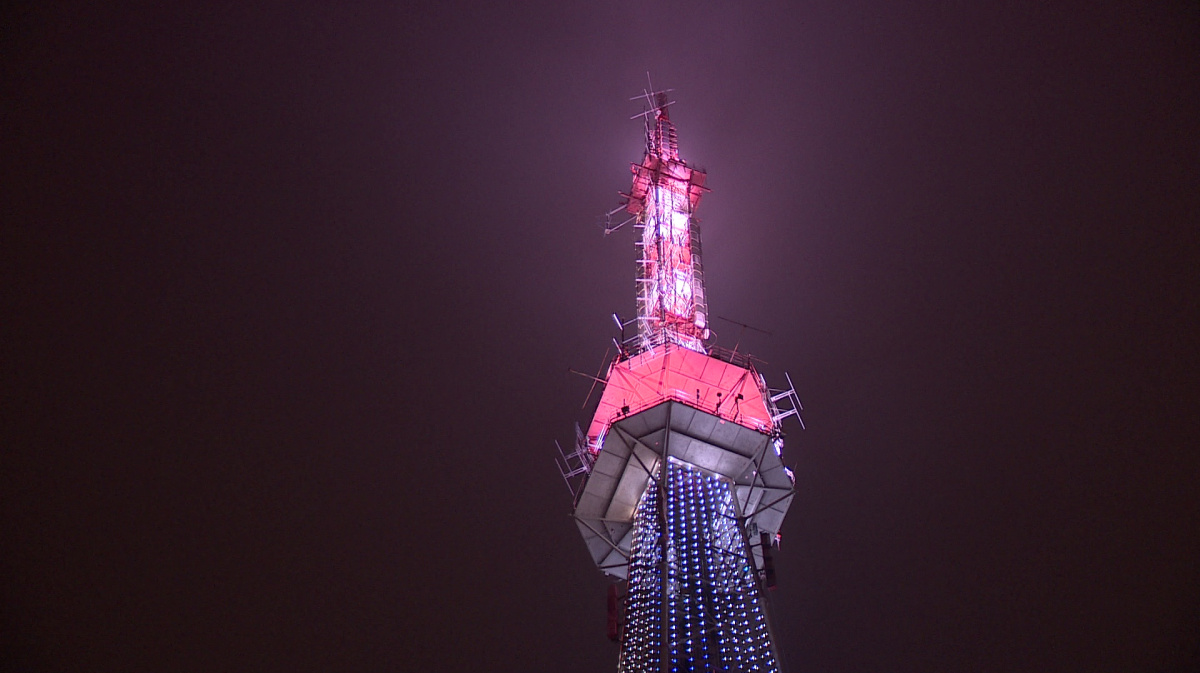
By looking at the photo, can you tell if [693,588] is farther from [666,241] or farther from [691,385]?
[666,241]

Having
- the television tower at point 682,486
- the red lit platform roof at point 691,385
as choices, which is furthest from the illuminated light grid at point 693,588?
the red lit platform roof at point 691,385

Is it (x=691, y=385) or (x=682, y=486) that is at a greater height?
(x=691, y=385)

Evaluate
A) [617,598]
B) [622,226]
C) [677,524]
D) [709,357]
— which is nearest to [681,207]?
[622,226]

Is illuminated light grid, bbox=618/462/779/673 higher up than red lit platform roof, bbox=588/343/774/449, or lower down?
lower down

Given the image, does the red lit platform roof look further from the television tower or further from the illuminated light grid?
the illuminated light grid

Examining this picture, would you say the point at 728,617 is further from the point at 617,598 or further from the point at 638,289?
the point at 638,289

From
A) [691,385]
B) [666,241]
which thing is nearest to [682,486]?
[691,385]

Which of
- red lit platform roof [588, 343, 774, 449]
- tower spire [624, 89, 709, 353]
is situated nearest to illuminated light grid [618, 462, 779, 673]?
red lit platform roof [588, 343, 774, 449]
